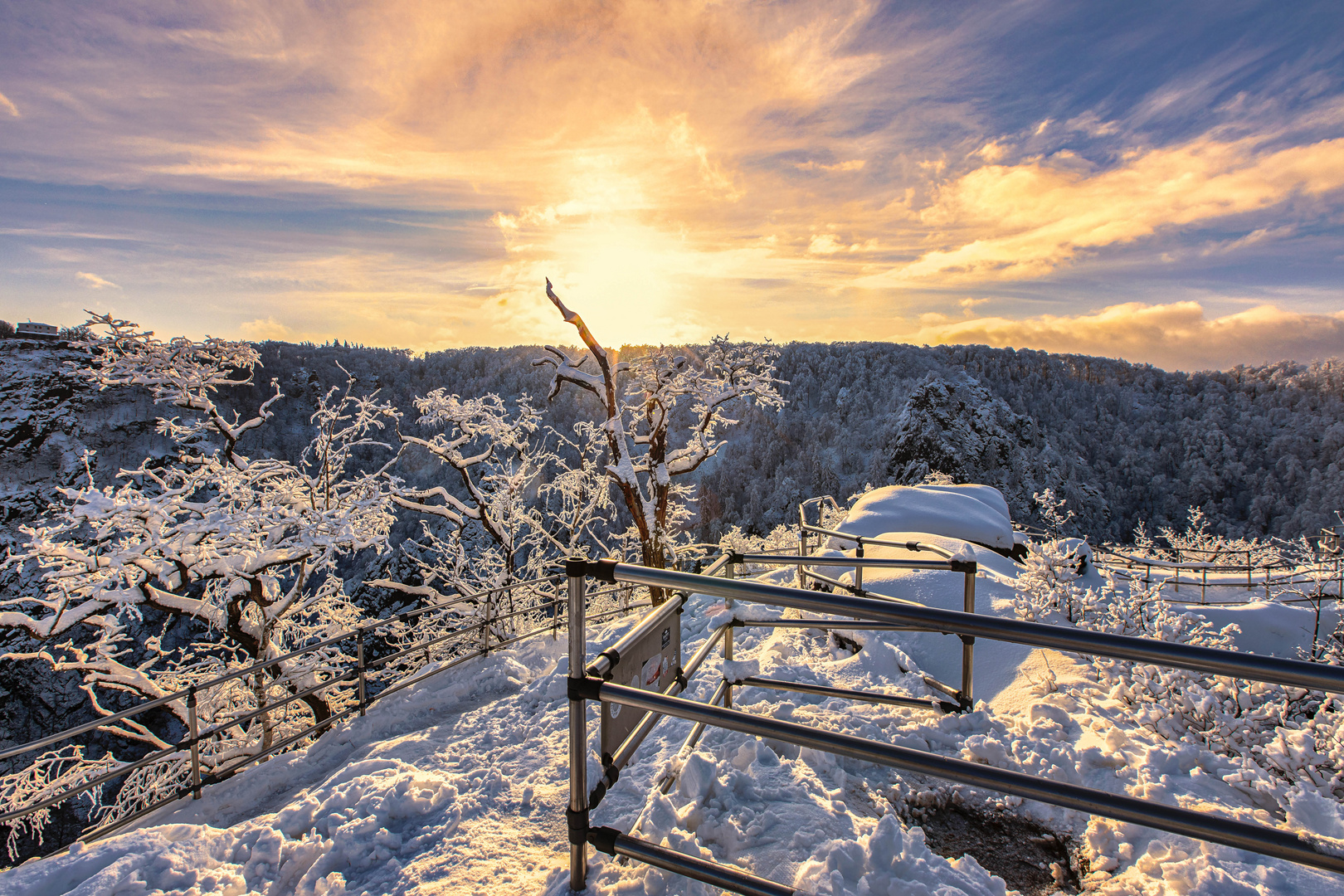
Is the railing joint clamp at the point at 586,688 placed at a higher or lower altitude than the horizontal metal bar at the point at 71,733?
higher

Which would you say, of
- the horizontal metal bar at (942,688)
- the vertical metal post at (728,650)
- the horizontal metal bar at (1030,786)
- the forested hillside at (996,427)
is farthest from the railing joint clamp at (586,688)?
the forested hillside at (996,427)

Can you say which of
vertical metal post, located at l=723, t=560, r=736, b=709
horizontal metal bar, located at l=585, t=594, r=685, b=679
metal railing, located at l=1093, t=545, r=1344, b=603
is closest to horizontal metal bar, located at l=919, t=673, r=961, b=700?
vertical metal post, located at l=723, t=560, r=736, b=709

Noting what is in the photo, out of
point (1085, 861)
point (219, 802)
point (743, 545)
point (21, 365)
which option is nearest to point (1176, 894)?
point (1085, 861)

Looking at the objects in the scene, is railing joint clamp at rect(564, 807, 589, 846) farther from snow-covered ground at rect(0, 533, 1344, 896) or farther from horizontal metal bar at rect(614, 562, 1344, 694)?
horizontal metal bar at rect(614, 562, 1344, 694)

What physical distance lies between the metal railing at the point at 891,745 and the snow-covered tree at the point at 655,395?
11364 millimetres

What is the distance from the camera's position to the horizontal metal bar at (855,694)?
3.54m

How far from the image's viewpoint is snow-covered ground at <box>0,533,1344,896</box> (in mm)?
2396

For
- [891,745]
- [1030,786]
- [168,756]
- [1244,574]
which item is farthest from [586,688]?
[1244,574]

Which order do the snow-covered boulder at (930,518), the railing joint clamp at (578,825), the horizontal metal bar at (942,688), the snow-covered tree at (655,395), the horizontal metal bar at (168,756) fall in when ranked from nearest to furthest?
1. the railing joint clamp at (578,825)
2. the horizontal metal bar at (168,756)
3. the horizontal metal bar at (942,688)
4. the snow-covered boulder at (930,518)
5. the snow-covered tree at (655,395)

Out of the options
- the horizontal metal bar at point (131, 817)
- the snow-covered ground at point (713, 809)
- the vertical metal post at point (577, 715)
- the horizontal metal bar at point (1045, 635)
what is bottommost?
the horizontal metal bar at point (131, 817)

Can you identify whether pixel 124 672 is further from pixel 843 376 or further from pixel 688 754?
pixel 843 376

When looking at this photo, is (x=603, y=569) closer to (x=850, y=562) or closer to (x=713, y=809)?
A: (x=713, y=809)

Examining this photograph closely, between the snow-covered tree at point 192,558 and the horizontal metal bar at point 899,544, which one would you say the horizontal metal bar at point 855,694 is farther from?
the snow-covered tree at point 192,558

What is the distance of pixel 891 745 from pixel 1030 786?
0.35 meters
